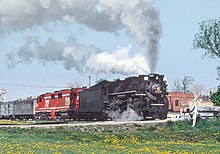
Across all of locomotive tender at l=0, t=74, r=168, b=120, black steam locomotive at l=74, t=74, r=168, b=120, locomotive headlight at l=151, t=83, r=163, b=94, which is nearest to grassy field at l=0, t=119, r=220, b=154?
black steam locomotive at l=74, t=74, r=168, b=120

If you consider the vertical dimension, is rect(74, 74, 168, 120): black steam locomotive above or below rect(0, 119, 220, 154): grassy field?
above

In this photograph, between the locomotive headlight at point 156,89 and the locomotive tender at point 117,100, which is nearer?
the locomotive tender at point 117,100

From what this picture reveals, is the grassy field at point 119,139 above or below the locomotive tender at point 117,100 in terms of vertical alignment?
below

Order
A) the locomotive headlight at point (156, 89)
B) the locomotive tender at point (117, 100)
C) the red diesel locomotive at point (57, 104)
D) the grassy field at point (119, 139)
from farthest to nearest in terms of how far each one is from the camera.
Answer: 1. the red diesel locomotive at point (57, 104)
2. the locomotive headlight at point (156, 89)
3. the locomotive tender at point (117, 100)
4. the grassy field at point (119, 139)

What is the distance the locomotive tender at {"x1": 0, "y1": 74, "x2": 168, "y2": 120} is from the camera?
47250 millimetres

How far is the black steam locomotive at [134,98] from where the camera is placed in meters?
47.1

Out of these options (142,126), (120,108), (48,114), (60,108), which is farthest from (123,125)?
(48,114)

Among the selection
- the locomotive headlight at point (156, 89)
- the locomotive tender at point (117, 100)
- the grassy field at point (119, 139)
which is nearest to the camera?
the grassy field at point (119, 139)

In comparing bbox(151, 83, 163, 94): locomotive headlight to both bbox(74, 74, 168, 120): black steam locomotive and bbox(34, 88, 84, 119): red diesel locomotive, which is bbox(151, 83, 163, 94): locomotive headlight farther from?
bbox(34, 88, 84, 119): red diesel locomotive

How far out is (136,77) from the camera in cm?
4950

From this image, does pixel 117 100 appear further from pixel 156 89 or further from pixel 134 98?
pixel 156 89

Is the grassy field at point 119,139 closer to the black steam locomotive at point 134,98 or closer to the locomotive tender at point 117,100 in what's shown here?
the black steam locomotive at point 134,98

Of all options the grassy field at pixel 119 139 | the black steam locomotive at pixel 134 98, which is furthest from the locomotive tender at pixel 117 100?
the grassy field at pixel 119 139

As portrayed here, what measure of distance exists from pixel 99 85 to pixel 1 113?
140ft
